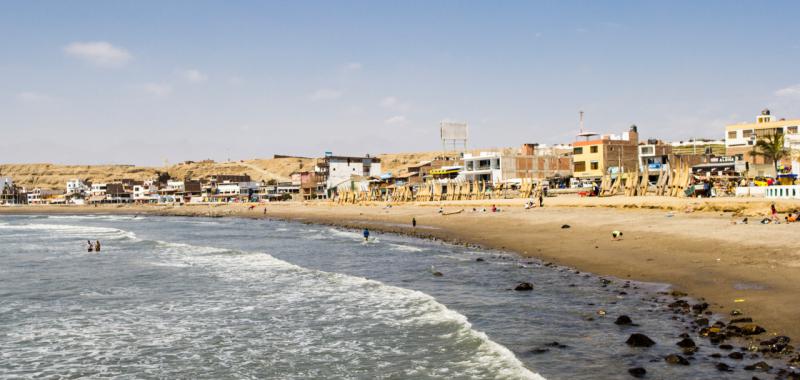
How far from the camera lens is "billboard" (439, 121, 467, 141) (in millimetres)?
103875

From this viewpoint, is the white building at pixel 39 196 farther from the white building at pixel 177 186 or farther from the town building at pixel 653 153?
the town building at pixel 653 153

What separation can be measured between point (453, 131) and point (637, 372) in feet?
314

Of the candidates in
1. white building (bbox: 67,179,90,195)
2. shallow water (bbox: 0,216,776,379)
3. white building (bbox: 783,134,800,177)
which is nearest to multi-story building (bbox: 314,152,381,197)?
white building (bbox: 783,134,800,177)

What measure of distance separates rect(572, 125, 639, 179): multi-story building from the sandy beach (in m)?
29.6

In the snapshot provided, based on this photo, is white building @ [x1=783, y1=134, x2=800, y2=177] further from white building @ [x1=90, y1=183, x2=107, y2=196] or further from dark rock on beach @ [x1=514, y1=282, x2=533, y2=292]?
white building @ [x1=90, y1=183, x2=107, y2=196]

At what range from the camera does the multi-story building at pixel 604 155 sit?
260 feet

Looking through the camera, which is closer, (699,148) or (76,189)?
(699,148)

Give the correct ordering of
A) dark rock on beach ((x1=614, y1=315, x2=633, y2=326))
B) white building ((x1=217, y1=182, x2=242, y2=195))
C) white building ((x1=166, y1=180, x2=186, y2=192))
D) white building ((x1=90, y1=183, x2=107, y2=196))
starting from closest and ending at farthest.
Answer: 1. dark rock on beach ((x1=614, y1=315, x2=633, y2=326))
2. white building ((x1=217, y1=182, x2=242, y2=195))
3. white building ((x1=166, y1=180, x2=186, y2=192))
4. white building ((x1=90, y1=183, x2=107, y2=196))

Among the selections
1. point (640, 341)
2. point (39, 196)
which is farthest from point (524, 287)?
point (39, 196)

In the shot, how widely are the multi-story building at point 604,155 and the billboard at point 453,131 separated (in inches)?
994

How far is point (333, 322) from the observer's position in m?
15.7

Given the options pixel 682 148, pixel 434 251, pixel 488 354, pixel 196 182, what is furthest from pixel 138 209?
pixel 488 354

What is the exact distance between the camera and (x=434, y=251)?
102ft

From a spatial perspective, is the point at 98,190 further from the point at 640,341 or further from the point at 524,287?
the point at 640,341
